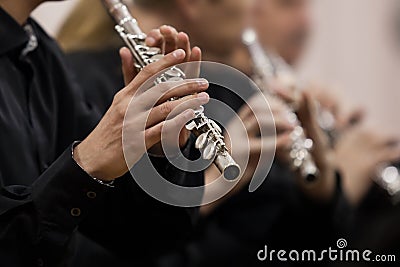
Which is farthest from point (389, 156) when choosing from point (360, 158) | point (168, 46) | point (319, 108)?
point (168, 46)

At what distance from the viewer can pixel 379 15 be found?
2809 millimetres

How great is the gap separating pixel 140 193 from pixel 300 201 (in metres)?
0.63

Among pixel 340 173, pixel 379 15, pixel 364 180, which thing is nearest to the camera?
pixel 340 173

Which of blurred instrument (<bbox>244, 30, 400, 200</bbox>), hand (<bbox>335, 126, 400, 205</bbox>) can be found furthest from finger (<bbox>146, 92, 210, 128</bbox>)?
hand (<bbox>335, 126, 400, 205</bbox>)

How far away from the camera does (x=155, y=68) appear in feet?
2.82

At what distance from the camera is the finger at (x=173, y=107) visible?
33.4 inches

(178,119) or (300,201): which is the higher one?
(300,201)

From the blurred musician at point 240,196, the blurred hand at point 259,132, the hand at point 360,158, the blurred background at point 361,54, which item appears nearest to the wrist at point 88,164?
the blurred hand at point 259,132

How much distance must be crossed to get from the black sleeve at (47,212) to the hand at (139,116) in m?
0.03

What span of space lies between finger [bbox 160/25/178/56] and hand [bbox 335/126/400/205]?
818 millimetres

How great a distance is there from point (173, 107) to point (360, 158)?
988 millimetres

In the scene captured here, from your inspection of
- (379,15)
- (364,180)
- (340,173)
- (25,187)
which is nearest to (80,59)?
(25,187)

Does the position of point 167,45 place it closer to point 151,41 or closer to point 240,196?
point 151,41

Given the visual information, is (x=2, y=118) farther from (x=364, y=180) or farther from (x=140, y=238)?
(x=364, y=180)
